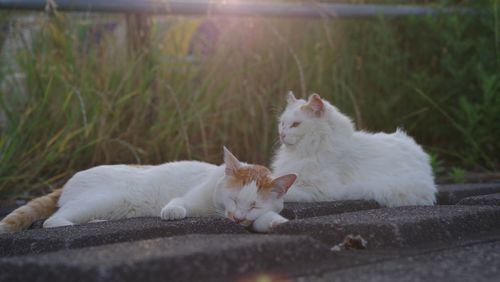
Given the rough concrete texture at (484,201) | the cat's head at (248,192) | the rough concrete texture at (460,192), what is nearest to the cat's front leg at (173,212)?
the cat's head at (248,192)

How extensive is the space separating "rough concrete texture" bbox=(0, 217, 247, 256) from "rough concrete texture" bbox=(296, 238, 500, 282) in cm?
84

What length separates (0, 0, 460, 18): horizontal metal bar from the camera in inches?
186

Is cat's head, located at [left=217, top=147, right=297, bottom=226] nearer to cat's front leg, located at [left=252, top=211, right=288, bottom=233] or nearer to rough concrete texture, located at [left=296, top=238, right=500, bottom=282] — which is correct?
cat's front leg, located at [left=252, top=211, right=288, bottom=233]

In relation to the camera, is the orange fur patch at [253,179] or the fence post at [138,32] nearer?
the orange fur patch at [253,179]

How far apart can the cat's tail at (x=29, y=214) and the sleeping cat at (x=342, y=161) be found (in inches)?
44.9

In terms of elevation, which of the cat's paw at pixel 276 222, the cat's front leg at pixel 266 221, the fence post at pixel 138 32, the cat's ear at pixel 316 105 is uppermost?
the fence post at pixel 138 32

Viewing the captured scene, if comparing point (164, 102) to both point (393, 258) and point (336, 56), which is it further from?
point (393, 258)

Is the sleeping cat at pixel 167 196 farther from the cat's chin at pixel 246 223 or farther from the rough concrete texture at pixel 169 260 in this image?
the rough concrete texture at pixel 169 260

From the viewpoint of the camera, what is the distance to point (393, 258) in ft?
7.32

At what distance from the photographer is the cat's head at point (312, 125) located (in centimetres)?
393

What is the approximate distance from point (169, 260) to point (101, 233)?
679mm

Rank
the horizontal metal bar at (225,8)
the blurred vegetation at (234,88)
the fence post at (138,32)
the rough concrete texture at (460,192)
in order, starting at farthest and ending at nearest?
the fence post at (138,32) < the horizontal metal bar at (225,8) < the blurred vegetation at (234,88) < the rough concrete texture at (460,192)

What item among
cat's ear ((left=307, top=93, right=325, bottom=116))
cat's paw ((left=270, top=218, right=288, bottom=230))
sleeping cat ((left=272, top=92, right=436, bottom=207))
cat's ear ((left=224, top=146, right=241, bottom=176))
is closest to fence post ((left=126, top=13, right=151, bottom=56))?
sleeping cat ((left=272, top=92, right=436, bottom=207))

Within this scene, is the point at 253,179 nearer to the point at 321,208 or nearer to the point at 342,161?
the point at 321,208
